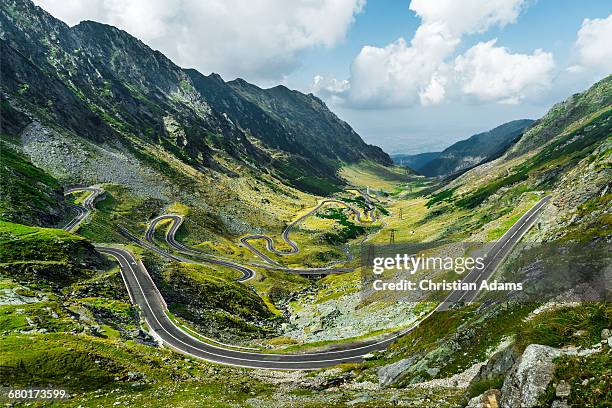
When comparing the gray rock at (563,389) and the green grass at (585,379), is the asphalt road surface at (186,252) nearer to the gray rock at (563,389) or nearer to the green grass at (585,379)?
the green grass at (585,379)

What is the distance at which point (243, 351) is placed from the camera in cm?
5969

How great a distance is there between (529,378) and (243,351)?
51258mm

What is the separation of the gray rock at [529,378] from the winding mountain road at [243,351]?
1516 inches

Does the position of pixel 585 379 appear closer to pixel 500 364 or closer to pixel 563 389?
pixel 563 389

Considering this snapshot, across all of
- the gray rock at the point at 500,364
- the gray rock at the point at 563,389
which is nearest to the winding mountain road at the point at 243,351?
the gray rock at the point at 500,364

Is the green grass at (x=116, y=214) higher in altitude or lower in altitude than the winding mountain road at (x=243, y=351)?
higher

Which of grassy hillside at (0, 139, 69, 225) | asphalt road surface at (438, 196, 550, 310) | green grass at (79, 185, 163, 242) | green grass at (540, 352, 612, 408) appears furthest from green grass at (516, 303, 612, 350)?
green grass at (79, 185, 163, 242)

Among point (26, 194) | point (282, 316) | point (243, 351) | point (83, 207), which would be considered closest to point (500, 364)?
point (243, 351)

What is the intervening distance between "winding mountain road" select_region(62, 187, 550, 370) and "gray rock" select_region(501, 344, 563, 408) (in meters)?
38.5

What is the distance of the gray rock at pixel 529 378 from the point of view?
14672mm

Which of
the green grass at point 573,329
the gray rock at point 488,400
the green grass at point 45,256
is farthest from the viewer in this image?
the green grass at point 45,256

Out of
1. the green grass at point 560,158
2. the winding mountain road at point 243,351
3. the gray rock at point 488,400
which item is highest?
the green grass at point 560,158

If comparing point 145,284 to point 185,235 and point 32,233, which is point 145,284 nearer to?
point 32,233

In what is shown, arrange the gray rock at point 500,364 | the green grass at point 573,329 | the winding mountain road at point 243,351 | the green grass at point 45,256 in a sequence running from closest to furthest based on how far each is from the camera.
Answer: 1. the green grass at point 573,329
2. the gray rock at point 500,364
3. the winding mountain road at point 243,351
4. the green grass at point 45,256
